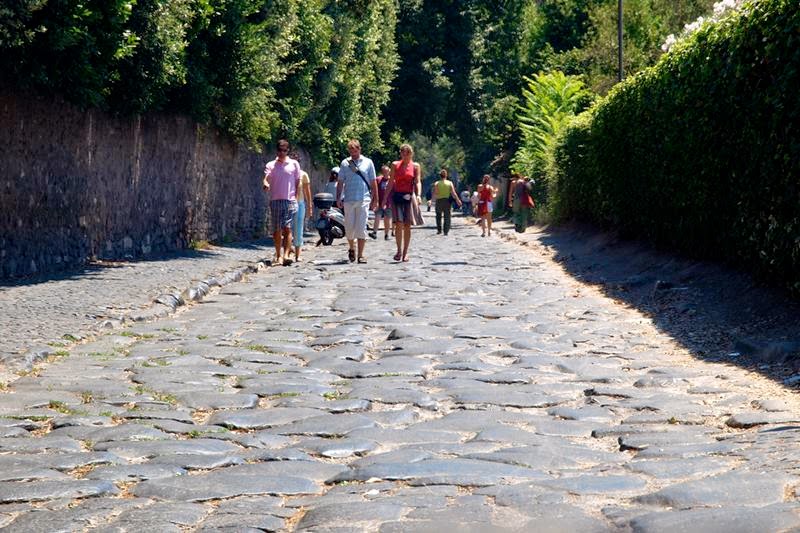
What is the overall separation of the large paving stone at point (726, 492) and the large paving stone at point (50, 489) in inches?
86.9

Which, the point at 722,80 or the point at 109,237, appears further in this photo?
the point at 109,237

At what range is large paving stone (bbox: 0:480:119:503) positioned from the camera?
4844 millimetres

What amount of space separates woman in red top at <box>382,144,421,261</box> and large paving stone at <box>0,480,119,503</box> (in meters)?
14.6

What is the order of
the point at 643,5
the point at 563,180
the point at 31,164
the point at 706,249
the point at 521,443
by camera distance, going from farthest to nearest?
the point at 643,5 → the point at 563,180 → the point at 31,164 → the point at 706,249 → the point at 521,443

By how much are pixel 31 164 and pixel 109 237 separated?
342 cm

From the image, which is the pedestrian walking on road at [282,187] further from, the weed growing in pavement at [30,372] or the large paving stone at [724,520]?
the large paving stone at [724,520]

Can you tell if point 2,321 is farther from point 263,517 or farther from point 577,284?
point 577,284

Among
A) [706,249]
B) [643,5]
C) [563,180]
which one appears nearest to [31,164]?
[706,249]

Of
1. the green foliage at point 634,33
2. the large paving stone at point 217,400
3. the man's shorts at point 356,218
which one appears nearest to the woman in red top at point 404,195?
the man's shorts at point 356,218

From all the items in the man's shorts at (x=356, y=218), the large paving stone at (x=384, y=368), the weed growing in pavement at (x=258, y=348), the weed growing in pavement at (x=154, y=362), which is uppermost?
the man's shorts at (x=356, y=218)

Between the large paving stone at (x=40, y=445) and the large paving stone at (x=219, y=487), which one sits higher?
the large paving stone at (x=40, y=445)

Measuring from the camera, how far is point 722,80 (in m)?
11.4

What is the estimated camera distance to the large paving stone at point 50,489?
484cm

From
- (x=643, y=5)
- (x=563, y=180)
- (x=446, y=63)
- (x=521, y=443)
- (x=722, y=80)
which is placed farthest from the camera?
(x=446, y=63)
